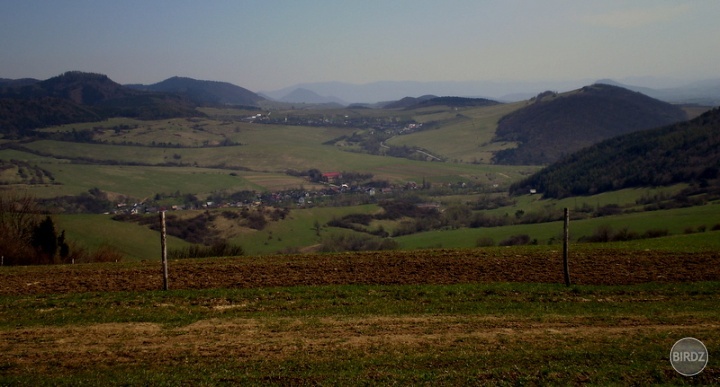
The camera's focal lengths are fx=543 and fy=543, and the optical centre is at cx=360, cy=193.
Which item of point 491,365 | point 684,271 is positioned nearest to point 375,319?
point 491,365

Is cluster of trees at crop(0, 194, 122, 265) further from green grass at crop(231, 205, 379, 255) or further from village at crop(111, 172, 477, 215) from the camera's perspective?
village at crop(111, 172, 477, 215)

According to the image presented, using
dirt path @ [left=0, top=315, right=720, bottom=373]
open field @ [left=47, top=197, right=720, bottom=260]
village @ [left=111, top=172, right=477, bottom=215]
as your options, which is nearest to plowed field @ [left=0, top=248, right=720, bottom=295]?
dirt path @ [left=0, top=315, right=720, bottom=373]

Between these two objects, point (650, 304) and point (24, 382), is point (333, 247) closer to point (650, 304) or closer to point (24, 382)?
point (650, 304)

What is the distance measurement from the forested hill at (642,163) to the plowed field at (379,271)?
85.8 metres

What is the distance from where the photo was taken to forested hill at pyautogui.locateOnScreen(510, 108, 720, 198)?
334ft

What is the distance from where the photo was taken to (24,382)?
37.8 ft

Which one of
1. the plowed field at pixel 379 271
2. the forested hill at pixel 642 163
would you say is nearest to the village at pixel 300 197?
the forested hill at pixel 642 163

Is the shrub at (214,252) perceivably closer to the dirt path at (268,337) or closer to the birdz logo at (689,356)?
the dirt path at (268,337)

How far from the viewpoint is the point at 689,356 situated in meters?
12.2

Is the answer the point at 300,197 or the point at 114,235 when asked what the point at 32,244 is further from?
the point at 300,197

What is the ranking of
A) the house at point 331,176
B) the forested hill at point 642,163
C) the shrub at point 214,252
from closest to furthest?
the shrub at point 214,252 < the forested hill at point 642,163 < the house at point 331,176

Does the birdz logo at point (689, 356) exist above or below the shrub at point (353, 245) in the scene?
above

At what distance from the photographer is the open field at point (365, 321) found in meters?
12.0

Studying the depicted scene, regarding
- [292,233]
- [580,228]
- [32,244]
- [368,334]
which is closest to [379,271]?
[368,334]
